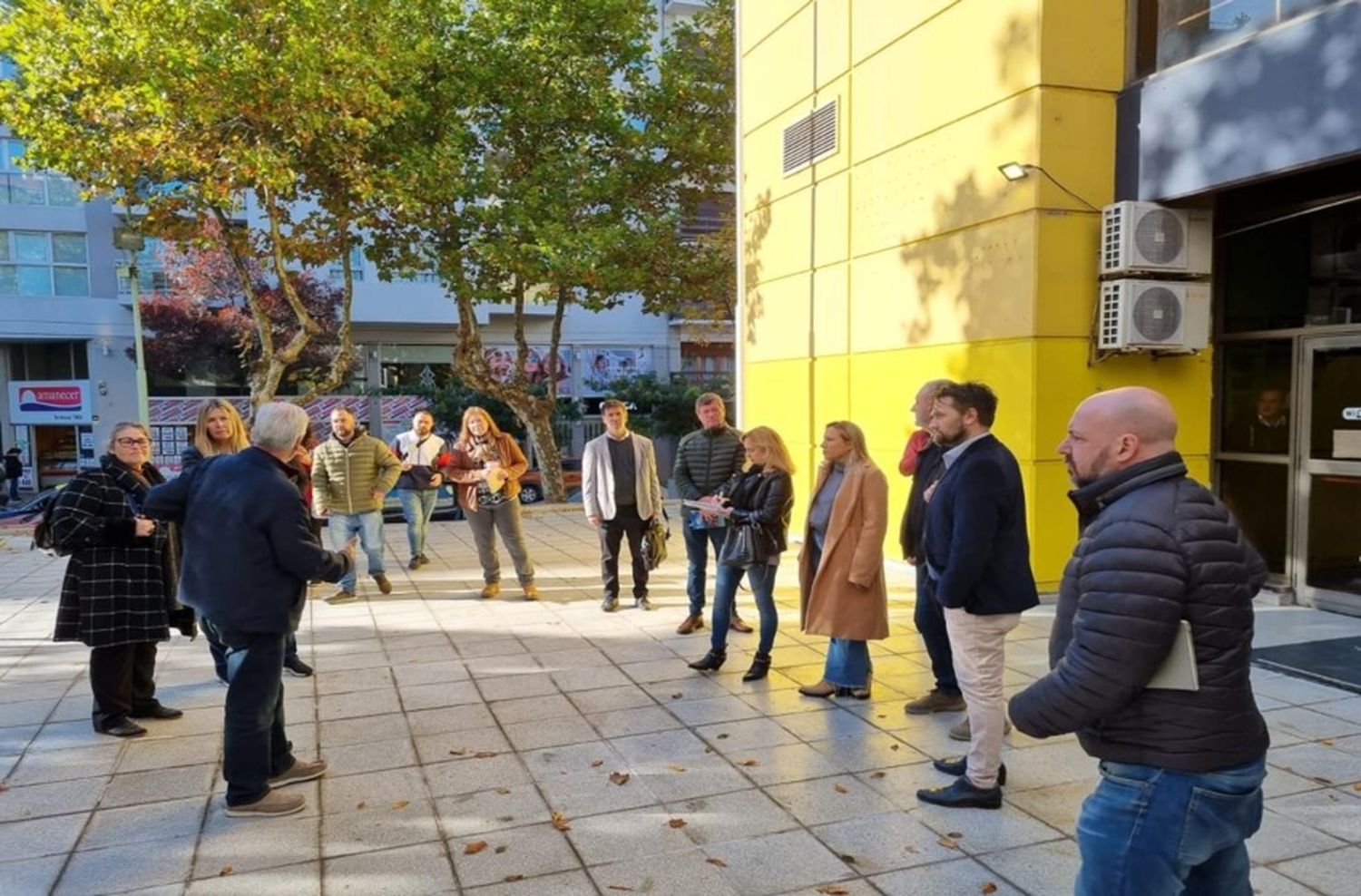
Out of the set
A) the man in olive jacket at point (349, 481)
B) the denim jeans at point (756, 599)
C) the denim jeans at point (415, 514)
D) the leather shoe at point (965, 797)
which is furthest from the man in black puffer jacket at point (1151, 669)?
the denim jeans at point (415, 514)

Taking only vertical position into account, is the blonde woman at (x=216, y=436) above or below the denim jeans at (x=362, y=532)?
above

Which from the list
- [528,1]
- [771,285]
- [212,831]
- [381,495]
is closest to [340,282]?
[528,1]

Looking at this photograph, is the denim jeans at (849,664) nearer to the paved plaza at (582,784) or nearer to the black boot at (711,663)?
→ the paved plaza at (582,784)

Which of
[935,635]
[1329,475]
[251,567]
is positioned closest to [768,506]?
[935,635]

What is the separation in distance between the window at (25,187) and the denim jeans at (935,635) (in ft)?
100

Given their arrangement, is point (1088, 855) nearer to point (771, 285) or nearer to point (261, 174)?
point (771, 285)

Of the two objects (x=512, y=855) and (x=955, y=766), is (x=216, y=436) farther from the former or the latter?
(x=955, y=766)

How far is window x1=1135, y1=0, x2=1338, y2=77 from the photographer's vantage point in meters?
→ 6.29

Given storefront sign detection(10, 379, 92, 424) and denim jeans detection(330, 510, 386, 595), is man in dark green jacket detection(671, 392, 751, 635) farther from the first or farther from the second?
storefront sign detection(10, 379, 92, 424)

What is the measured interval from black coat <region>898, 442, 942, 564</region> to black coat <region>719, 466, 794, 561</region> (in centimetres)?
74

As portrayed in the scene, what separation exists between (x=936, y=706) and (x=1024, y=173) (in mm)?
4565

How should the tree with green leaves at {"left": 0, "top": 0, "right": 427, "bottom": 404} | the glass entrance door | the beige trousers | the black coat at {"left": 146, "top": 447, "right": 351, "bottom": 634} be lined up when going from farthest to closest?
the tree with green leaves at {"left": 0, "top": 0, "right": 427, "bottom": 404}
the glass entrance door
the beige trousers
the black coat at {"left": 146, "top": 447, "right": 351, "bottom": 634}

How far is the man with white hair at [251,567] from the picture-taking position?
365cm

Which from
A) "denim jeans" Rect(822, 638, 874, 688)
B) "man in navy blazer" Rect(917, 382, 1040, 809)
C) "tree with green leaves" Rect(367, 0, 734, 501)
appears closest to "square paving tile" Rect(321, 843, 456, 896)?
"man in navy blazer" Rect(917, 382, 1040, 809)
